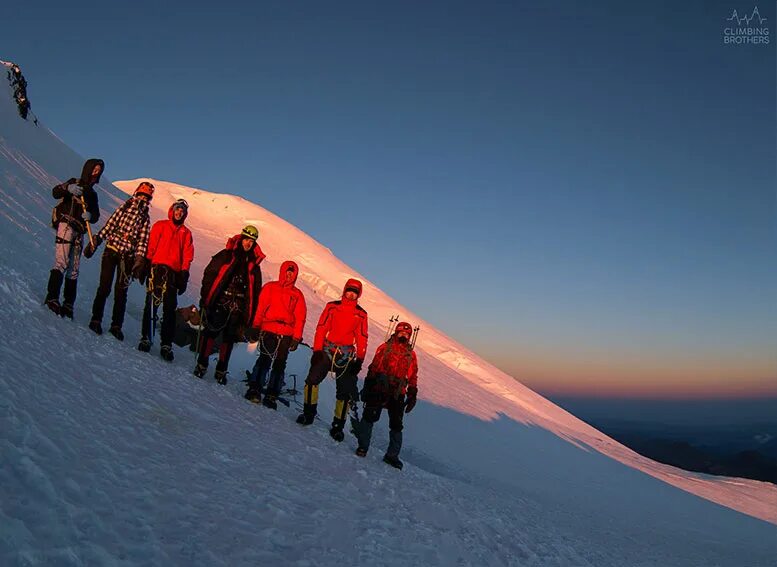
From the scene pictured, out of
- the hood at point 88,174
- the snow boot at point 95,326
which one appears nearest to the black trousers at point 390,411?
the snow boot at point 95,326

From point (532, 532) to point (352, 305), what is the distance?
438 centimetres

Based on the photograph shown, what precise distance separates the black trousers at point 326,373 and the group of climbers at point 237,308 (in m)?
0.02

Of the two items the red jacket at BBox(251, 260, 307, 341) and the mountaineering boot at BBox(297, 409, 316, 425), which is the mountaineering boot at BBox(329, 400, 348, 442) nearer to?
the mountaineering boot at BBox(297, 409, 316, 425)

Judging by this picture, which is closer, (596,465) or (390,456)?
(390,456)

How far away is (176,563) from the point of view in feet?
8.70

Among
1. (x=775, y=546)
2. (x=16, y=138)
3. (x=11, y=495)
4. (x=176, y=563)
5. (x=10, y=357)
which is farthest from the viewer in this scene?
(x=16, y=138)

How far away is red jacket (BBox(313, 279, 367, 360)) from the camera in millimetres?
7105

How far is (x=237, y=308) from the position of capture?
711cm

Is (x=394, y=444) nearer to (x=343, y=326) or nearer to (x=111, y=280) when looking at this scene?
(x=343, y=326)

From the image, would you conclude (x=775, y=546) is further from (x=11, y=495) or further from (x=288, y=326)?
(x=11, y=495)

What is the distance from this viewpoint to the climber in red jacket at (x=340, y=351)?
705 centimetres

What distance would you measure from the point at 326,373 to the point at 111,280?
11.0 feet

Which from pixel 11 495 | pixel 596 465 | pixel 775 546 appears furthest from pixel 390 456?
pixel 596 465

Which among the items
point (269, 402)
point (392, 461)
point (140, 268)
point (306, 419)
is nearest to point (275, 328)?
point (269, 402)
